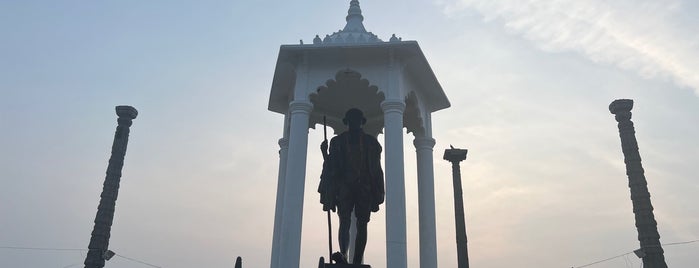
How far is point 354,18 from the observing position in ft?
41.6

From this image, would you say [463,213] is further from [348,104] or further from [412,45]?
[412,45]

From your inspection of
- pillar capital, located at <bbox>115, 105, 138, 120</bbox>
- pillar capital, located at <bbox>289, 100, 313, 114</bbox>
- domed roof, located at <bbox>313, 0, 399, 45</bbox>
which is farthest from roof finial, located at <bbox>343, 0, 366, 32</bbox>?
pillar capital, located at <bbox>115, 105, 138, 120</bbox>

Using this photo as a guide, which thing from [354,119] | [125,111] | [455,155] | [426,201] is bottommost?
[426,201]

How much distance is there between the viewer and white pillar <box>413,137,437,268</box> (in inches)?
448

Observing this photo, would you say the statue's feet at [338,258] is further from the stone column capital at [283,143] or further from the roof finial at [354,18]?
the roof finial at [354,18]

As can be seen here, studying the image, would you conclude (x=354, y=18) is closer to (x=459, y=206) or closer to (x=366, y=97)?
(x=366, y=97)

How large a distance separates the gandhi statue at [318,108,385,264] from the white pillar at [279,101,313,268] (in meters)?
0.50

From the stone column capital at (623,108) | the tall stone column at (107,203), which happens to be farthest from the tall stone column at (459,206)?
the tall stone column at (107,203)

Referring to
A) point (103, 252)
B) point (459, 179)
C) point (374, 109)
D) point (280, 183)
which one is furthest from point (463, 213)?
point (103, 252)

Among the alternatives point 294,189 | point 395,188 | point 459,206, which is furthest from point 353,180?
point 459,206

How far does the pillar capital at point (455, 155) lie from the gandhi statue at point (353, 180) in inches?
726

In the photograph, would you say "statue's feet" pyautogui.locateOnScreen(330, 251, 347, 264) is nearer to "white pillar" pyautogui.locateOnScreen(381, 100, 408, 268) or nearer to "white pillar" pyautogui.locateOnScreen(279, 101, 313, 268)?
"white pillar" pyautogui.locateOnScreen(381, 100, 408, 268)

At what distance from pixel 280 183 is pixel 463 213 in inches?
677

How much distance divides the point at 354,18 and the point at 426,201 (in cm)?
479
